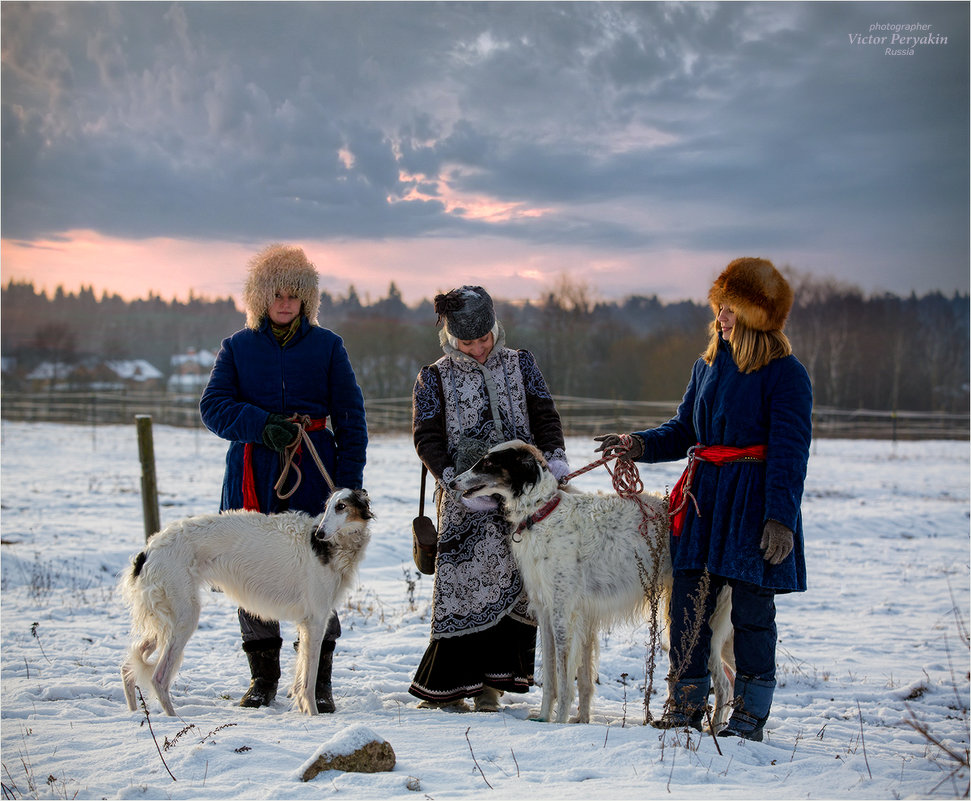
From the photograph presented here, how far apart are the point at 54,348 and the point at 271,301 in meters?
49.6

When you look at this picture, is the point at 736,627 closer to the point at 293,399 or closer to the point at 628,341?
the point at 293,399

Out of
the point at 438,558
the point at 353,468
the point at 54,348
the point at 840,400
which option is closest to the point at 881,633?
the point at 438,558

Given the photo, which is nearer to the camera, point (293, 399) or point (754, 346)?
point (754, 346)

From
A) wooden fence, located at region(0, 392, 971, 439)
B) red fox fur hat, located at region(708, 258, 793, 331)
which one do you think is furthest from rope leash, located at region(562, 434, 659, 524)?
wooden fence, located at region(0, 392, 971, 439)


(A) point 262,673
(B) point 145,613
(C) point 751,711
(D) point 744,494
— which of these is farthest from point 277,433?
(C) point 751,711

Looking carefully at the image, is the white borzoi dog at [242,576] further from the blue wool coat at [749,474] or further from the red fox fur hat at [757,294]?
the red fox fur hat at [757,294]

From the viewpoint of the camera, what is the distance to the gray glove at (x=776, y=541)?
3607 mm

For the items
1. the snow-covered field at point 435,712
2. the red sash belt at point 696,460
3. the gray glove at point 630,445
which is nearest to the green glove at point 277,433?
the snow-covered field at point 435,712

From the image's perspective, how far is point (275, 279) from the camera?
4457mm

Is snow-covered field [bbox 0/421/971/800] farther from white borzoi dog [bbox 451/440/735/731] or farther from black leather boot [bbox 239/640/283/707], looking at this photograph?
white borzoi dog [bbox 451/440/735/731]

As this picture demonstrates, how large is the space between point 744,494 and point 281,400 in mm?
2757

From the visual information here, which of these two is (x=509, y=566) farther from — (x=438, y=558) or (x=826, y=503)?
(x=826, y=503)

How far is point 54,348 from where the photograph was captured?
46531mm

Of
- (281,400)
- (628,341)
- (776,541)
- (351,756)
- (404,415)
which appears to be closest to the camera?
(351,756)
